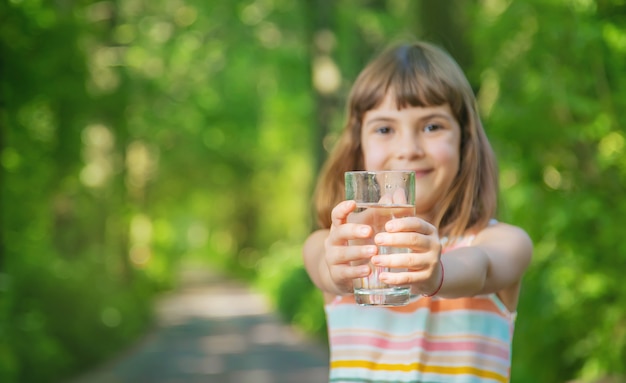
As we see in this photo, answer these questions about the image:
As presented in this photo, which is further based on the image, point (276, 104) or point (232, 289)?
point (232, 289)

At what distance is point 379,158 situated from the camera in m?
2.46

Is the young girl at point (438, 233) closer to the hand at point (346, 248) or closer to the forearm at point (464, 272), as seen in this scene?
the forearm at point (464, 272)

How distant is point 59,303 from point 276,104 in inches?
517

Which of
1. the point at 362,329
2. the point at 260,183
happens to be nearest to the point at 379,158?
the point at 362,329

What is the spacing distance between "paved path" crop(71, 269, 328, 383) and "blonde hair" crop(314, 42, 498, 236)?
31.8 ft

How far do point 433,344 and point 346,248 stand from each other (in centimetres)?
62

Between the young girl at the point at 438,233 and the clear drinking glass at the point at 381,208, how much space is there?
397mm

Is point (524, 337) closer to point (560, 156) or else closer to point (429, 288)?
point (560, 156)

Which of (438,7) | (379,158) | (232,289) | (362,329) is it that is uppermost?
(438,7)

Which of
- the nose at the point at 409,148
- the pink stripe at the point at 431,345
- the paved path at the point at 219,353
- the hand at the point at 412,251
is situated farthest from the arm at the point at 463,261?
the paved path at the point at 219,353

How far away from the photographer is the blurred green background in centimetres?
664

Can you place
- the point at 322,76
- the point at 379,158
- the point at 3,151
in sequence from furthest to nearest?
the point at 322,76 → the point at 3,151 → the point at 379,158

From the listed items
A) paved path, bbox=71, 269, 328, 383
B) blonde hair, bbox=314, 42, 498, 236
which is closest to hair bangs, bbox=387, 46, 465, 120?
blonde hair, bbox=314, 42, 498, 236

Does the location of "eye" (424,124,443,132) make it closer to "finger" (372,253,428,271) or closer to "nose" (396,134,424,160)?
"nose" (396,134,424,160)
